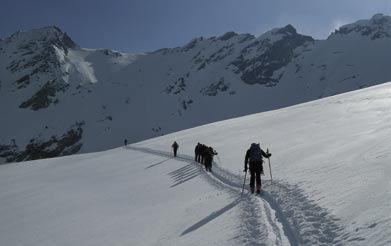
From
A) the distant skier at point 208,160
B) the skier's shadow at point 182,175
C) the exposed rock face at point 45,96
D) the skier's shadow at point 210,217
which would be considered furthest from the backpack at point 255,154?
the exposed rock face at point 45,96

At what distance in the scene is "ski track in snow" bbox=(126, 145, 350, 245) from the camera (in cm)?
744

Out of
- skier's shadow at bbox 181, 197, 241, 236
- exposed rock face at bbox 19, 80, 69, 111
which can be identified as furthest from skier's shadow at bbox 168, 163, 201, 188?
exposed rock face at bbox 19, 80, 69, 111

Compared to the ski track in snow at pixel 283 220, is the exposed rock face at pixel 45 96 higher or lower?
higher

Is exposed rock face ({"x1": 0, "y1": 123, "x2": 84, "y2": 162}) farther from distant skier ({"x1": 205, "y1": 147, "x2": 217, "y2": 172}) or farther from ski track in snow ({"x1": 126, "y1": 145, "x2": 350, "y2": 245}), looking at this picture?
ski track in snow ({"x1": 126, "y1": 145, "x2": 350, "y2": 245})

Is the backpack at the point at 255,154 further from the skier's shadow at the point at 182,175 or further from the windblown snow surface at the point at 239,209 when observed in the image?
the skier's shadow at the point at 182,175

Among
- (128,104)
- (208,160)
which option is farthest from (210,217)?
(128,104)

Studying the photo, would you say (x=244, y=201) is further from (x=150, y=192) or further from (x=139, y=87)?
(x=139, y=87)

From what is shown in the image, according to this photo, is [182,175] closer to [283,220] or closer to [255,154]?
[255,154]

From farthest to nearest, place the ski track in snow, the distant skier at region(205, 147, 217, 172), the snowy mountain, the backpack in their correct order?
the snowy mountain, the distant skier at region(205, 147, 217, 172), the backpack, the ski track in snow

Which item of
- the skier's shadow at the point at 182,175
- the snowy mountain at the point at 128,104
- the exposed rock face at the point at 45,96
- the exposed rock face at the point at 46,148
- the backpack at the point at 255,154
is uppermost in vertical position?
the exposed rock face at the point at 45,96

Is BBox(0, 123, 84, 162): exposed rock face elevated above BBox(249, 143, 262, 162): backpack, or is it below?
above

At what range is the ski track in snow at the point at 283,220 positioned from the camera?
24.4 ft

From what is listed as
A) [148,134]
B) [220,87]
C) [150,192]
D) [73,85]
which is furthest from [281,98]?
[150,192]

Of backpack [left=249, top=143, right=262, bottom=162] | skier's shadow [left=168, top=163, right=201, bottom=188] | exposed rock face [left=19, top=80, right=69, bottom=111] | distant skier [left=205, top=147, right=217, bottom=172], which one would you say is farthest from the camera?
exposed rock face [left=19, top=80, right=69, bottom=111]
